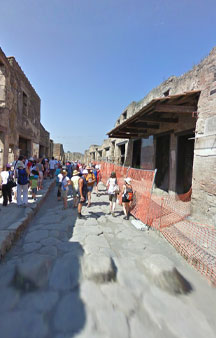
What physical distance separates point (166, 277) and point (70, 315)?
1.43 meters

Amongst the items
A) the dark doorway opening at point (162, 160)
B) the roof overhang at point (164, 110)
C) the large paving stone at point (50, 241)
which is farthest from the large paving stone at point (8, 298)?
the dark doorway opening at point (162, 160)

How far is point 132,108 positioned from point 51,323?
12383mm

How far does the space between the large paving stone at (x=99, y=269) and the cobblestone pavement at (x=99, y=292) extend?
0.01 metres

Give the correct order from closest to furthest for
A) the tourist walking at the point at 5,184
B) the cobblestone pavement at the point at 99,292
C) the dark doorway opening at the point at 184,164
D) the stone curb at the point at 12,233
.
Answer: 1. the cobblestone pavement at the point at 99,292
2. the stone curb at the point at 12,233
3. the tourist walking at the point at 5,184
4. the dark doorway opening at the point at 184,164

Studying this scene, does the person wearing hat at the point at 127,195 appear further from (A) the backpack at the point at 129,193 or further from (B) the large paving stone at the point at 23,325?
(B) the large paving stone at the point at 23,325

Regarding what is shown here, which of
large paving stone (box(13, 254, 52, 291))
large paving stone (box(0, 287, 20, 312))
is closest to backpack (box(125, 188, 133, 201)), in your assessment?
large paving stone (box(13, 254, 52, 291))

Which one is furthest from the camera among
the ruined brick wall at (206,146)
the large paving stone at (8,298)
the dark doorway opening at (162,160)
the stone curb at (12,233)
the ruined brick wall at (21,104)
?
the dark doorway opening at (162,160)

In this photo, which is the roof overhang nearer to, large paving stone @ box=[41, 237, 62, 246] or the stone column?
the stone column

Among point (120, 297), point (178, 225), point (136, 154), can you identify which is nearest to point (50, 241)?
point (120, 297)

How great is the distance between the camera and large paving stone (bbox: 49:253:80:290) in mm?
2336

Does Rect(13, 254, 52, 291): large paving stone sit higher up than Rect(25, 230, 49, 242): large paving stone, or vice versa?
Rect(13, 254, 52, 291): large paving stone

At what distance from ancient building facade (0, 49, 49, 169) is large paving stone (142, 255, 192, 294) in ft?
A: 22.0

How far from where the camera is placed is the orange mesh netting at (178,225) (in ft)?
10.0

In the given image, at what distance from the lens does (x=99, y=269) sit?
2.54 m
